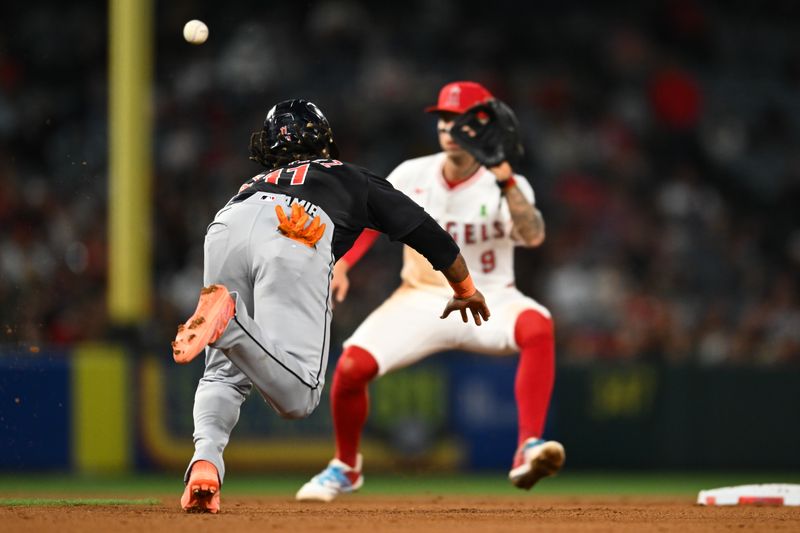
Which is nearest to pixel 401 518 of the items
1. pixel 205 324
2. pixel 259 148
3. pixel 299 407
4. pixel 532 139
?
pixel 299 407

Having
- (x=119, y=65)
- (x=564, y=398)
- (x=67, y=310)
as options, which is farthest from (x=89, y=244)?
(x=564, y=398)

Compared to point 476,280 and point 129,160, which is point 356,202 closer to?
point 476,280

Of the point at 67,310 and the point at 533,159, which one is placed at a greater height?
the point at 533,159

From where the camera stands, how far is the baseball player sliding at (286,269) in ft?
17.9

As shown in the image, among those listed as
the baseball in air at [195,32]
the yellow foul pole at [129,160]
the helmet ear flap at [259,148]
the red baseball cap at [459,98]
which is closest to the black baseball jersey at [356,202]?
the helmet ear flap at [259,148]

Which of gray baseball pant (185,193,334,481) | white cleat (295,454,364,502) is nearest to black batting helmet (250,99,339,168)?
gray baseball pant (185,193,334,481)

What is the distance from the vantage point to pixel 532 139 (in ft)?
46.9

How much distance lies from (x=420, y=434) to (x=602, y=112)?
529cm

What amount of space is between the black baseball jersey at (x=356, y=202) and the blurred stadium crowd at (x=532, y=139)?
5495 mm

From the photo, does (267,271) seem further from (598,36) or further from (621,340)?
(598,36)

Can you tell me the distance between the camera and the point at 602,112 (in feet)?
48.6

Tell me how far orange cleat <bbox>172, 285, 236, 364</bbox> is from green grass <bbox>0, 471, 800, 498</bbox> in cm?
363

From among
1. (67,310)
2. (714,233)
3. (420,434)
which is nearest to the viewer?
(420,434)

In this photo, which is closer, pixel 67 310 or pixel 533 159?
pixel 67 310
